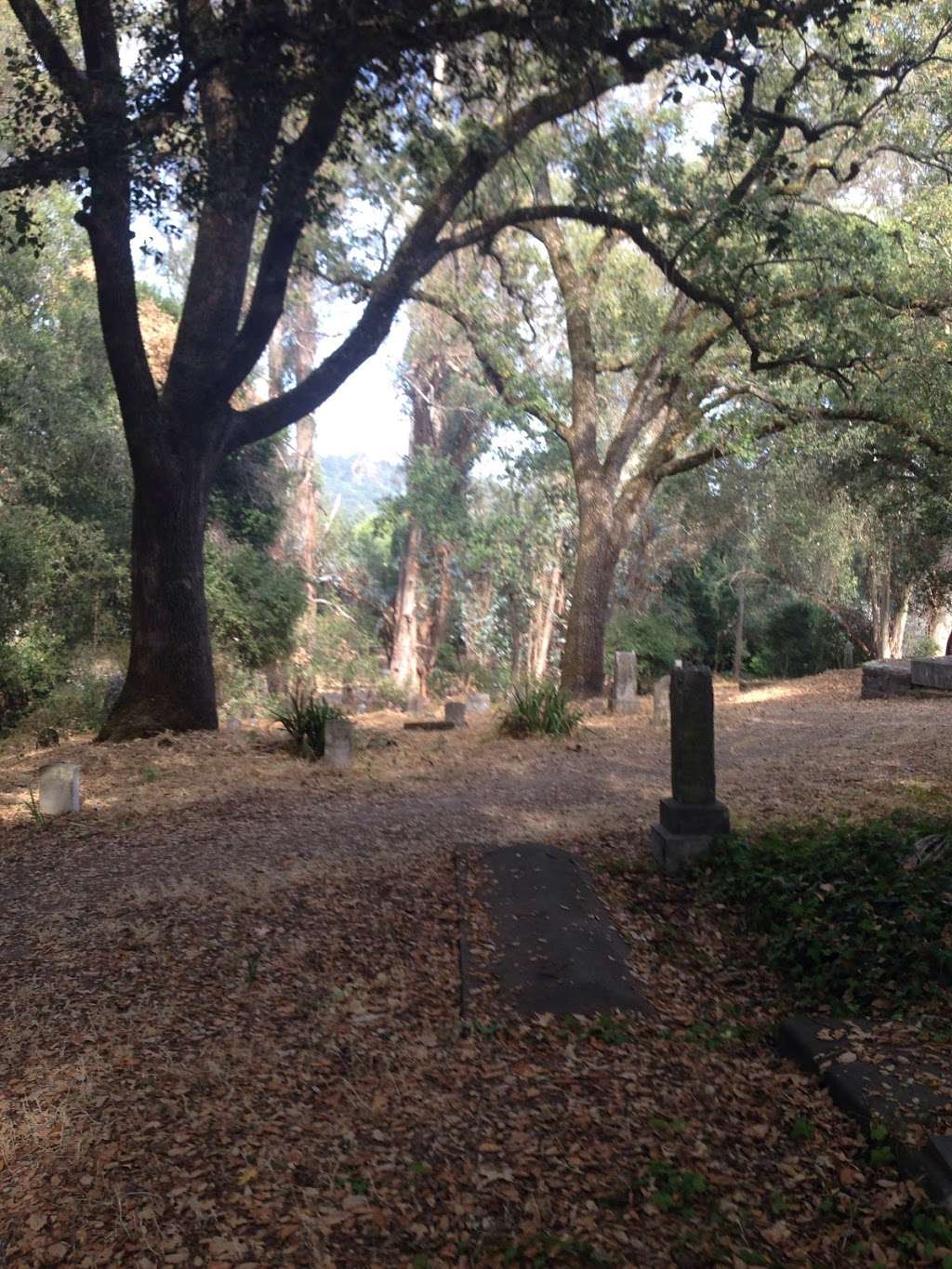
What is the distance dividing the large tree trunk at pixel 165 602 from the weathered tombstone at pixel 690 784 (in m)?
5.75

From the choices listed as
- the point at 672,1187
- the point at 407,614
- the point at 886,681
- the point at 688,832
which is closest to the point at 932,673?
the point at 886,681

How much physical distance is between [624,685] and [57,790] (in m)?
8.64

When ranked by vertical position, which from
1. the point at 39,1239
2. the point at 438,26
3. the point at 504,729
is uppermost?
the point at 438,26

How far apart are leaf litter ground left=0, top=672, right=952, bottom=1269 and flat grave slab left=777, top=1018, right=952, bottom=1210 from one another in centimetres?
9

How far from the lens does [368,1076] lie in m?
4.30

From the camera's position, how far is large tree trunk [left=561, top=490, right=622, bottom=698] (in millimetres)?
15281

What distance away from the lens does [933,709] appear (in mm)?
13625

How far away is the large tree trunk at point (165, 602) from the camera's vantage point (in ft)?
35.9

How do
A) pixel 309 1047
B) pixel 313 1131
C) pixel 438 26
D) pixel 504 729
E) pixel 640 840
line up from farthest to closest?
pixel 504 729, pixel 438 26, pixel 640 840, pixel 309 1047, pixel 313 1131

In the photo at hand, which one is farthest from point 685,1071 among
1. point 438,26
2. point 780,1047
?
point 438,26

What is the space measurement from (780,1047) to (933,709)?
10.1 metres

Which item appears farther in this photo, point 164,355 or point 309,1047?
point 164,355

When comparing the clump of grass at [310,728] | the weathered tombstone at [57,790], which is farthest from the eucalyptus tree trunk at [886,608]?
the weathered tombstone at [57,790]

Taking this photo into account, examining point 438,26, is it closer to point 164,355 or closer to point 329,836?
point 329,836
